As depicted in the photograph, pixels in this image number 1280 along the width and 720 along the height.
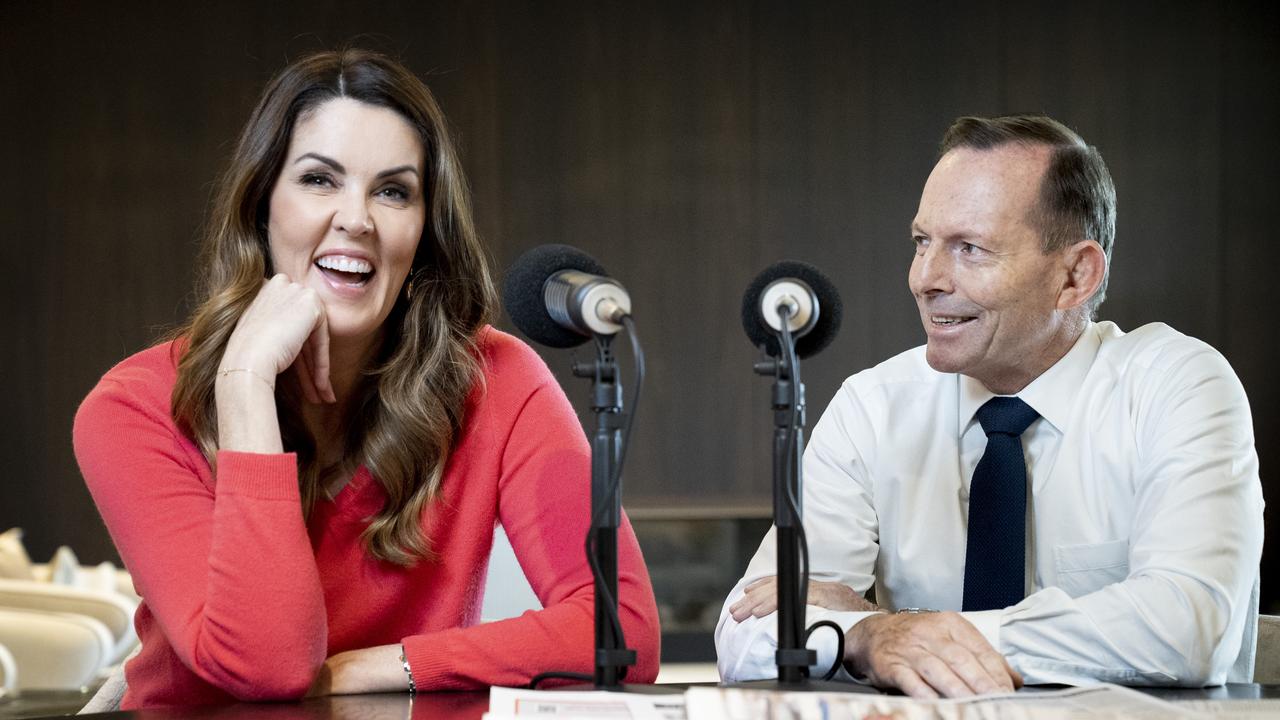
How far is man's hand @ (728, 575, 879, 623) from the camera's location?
1571 millimetres

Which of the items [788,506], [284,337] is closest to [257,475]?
[284,337]

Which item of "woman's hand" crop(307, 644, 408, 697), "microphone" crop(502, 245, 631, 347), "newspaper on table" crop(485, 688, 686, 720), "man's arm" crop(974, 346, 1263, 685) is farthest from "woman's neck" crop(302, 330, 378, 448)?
"man's arm" crop(974, 346, 1263, 685)

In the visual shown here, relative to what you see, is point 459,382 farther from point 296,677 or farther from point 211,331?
point 296,677

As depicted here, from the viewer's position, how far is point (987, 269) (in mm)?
1801

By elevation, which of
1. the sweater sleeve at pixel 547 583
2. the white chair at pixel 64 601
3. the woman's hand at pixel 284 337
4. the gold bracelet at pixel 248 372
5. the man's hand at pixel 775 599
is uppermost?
the woman's hand at pixel 284 337

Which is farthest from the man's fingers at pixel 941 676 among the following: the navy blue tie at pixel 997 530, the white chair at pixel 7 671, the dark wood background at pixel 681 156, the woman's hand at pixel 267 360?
the dark wood background at pixel 681 156

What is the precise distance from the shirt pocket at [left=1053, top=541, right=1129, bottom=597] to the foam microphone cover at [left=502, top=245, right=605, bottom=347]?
35.8 inches

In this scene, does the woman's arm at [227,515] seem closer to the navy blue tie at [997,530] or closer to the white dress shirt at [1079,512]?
the white dress shirt at [1079,512]

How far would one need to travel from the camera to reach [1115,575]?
1.71 m

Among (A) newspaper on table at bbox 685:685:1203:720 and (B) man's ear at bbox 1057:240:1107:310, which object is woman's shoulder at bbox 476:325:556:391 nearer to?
(A) newspaper on table at bbox 685:685:1203:720

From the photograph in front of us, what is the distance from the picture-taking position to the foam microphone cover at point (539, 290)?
1171 millimetres

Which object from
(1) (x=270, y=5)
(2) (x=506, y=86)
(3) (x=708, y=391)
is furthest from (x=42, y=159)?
(3) (x=708, y=391)

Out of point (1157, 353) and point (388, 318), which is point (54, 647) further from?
point (1157, 353)

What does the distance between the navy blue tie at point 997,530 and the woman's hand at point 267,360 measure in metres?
0.90
